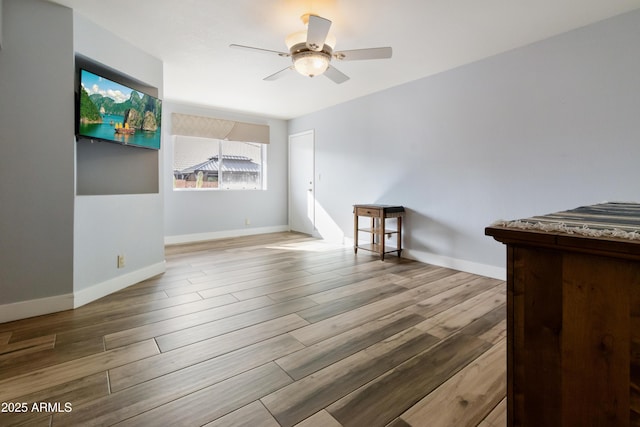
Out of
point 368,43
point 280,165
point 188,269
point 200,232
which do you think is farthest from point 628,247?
point 280,165

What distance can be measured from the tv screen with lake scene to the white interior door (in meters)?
2.96

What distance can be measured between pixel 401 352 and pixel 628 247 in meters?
1.36

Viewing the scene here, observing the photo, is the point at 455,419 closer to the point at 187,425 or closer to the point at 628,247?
the point at 628,247

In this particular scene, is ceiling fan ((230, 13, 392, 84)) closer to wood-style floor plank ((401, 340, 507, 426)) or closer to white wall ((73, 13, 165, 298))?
white wall ((73, 13, 165, 298))

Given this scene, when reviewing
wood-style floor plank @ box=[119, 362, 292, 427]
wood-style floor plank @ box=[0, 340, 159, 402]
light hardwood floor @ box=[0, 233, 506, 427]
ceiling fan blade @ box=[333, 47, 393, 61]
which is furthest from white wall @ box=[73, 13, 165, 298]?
ceiling fan blade @ box=[333, 47, 393, 61]

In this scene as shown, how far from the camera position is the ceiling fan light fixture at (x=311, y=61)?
2.39 metres

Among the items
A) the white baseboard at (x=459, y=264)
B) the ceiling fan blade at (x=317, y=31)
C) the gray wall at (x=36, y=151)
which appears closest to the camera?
the ceiling fan blade at (x=317, y=31)

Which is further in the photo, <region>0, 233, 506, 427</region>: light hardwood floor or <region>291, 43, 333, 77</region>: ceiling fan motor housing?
<region>291, 43, 333, 77</region>: ceiling fan motor housing

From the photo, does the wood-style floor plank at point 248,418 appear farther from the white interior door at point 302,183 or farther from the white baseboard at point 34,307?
the white interior door at point 302,183

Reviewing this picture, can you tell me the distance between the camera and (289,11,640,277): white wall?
97.0 inches

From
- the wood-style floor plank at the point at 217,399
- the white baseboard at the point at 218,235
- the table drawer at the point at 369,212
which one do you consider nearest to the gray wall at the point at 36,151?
the wood-style floor plank at the point at 217,399

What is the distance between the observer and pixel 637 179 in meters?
2.36

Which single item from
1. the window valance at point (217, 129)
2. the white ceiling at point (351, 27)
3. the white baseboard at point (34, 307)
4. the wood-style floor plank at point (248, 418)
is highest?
the white ceiling at point (351, 27)

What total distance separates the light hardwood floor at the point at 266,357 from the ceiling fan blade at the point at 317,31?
80.6 inches
